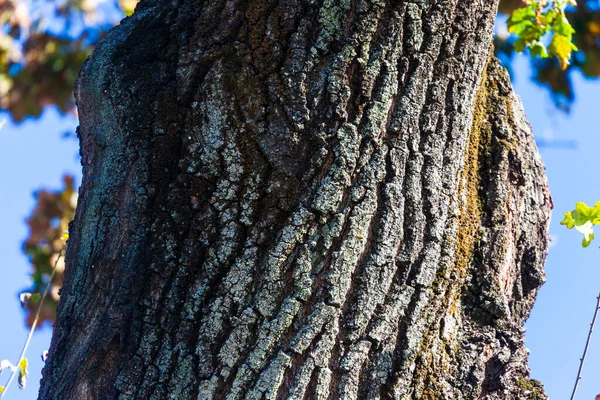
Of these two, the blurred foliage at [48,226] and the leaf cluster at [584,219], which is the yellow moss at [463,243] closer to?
the leaf cluster at [584,219]

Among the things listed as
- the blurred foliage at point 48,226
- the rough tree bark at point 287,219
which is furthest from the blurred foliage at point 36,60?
the rough tree bark at point 287,219

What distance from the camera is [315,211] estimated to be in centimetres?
136

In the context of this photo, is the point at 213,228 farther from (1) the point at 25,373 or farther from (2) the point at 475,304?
(1) the point at 25,373

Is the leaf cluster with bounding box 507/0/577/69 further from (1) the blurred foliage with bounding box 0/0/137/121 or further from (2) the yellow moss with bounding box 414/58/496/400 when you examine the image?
(1) the blurred foliage with bounding box 0/0/137/121

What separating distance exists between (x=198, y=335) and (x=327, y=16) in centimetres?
76

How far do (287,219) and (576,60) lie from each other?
5295mm

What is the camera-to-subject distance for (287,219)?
53.7 inches

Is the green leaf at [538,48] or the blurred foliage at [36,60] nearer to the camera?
the green leaf at [538,48]

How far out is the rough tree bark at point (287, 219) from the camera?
1.33m

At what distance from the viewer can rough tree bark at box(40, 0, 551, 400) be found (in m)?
1.33

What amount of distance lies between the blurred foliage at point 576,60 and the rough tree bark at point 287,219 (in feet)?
14.8

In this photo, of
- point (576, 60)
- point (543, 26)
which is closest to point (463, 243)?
point (543, 26)

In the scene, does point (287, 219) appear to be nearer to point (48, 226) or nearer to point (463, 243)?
point (463, 243)

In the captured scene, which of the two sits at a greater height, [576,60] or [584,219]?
[576,60]
